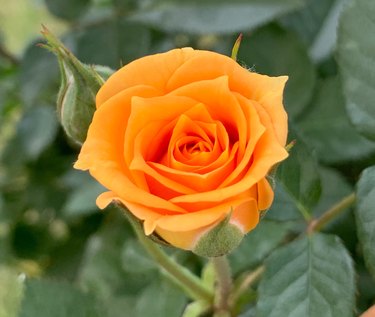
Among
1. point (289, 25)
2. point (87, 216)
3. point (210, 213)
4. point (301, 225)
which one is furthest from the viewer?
point (87, 216)

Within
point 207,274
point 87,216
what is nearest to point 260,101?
point 207,274

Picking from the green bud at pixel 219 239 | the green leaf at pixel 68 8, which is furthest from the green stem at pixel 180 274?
the green leaf at pixel 68 8

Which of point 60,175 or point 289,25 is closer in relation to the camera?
point 289,25

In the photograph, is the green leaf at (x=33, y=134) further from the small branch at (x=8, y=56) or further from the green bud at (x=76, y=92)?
the green bud at (x=76, y=92)

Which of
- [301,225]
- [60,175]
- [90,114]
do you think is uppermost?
[90,114]

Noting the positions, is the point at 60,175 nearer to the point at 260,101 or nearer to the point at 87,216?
the point at 87,216

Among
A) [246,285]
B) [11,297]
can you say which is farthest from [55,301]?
[246,285]

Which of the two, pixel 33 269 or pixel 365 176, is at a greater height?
pixel 365 176
